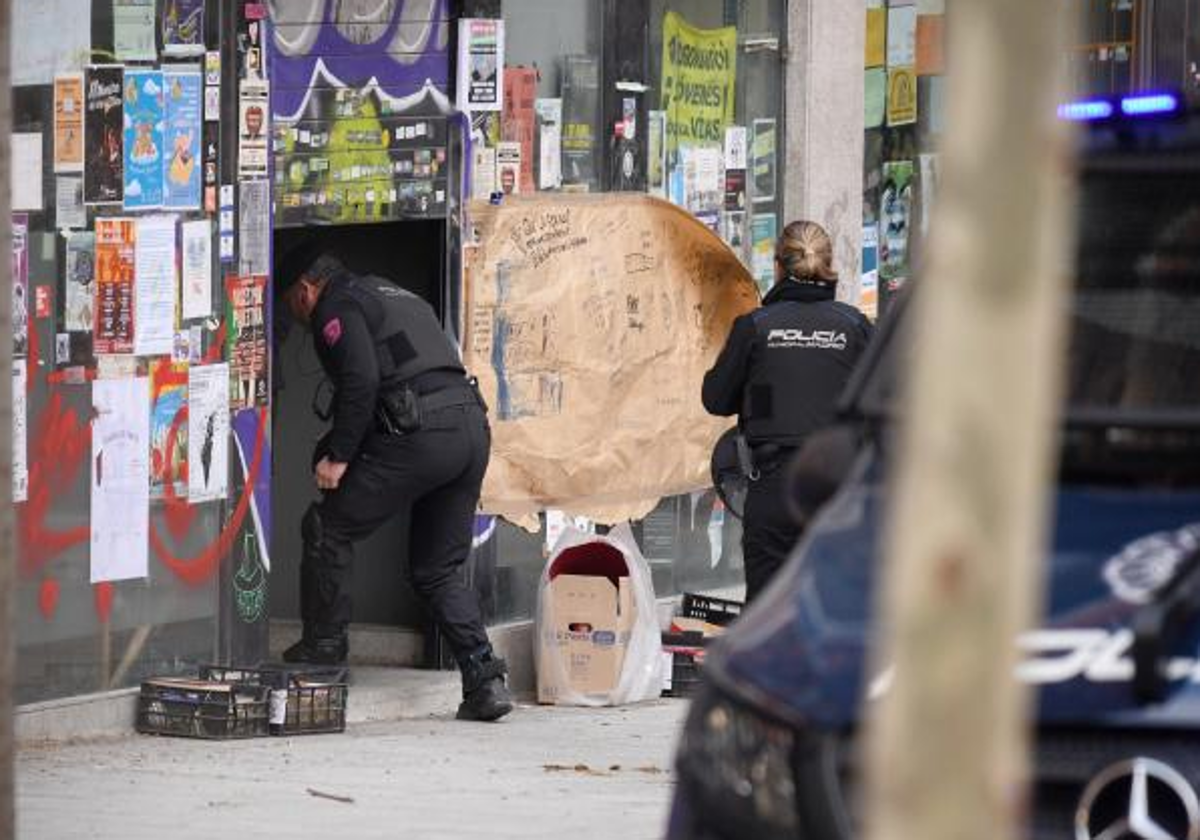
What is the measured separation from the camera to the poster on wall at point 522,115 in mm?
11602

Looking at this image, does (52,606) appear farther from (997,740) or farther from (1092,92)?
(1092,92)

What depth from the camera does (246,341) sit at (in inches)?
411

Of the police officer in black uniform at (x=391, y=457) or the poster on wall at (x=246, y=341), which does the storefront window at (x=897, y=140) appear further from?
the poster on wall at (x=246, y=341)

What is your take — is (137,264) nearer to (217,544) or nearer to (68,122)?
(68,122)

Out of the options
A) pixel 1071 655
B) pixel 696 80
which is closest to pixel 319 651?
pixel 696 80

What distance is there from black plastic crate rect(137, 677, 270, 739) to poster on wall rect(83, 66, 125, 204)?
1.62 meters

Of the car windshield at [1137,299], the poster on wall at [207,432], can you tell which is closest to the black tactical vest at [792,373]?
the poster on wall at [207,432]

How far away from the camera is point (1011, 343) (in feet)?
8.97

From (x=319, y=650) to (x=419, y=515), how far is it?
601 mm

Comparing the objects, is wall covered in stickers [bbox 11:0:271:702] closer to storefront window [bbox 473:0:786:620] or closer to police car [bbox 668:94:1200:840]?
storefront window [bbox 473:0:786:620]

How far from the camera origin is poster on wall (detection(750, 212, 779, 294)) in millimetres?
13562

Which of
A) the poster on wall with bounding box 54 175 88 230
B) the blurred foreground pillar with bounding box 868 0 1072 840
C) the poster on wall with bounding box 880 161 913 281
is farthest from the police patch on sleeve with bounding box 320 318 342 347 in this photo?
the blurred foreground pillar with bounding box 868 0 1072 840

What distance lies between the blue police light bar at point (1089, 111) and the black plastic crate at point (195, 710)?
468 centimetres

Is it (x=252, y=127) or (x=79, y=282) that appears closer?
(x=79, y=282)
